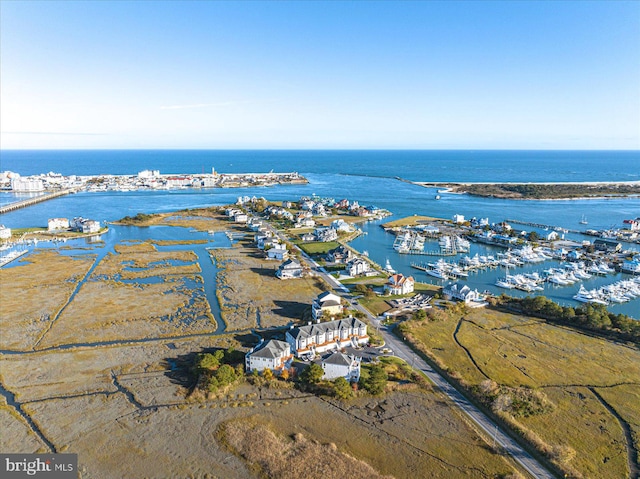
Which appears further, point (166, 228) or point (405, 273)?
point (166, 228)

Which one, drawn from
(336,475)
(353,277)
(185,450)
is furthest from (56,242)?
(336,475)

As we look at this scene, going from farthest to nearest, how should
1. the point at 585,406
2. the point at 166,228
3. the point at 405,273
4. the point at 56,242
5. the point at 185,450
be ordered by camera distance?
1. the point at 166,228
2. the point at 56,242
3. the point at 405,273
4. the point at 585,406
5. the point at 185,450

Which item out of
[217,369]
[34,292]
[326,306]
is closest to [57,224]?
[34,292]

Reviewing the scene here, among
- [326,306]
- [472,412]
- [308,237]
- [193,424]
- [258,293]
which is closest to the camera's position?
[193,424]

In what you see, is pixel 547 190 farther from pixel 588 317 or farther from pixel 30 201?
pixel 30 201

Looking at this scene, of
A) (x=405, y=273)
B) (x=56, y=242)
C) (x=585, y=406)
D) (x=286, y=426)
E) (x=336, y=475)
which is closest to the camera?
(x=336, y=475)

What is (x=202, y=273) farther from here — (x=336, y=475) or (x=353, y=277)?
(x=336, y=475)
